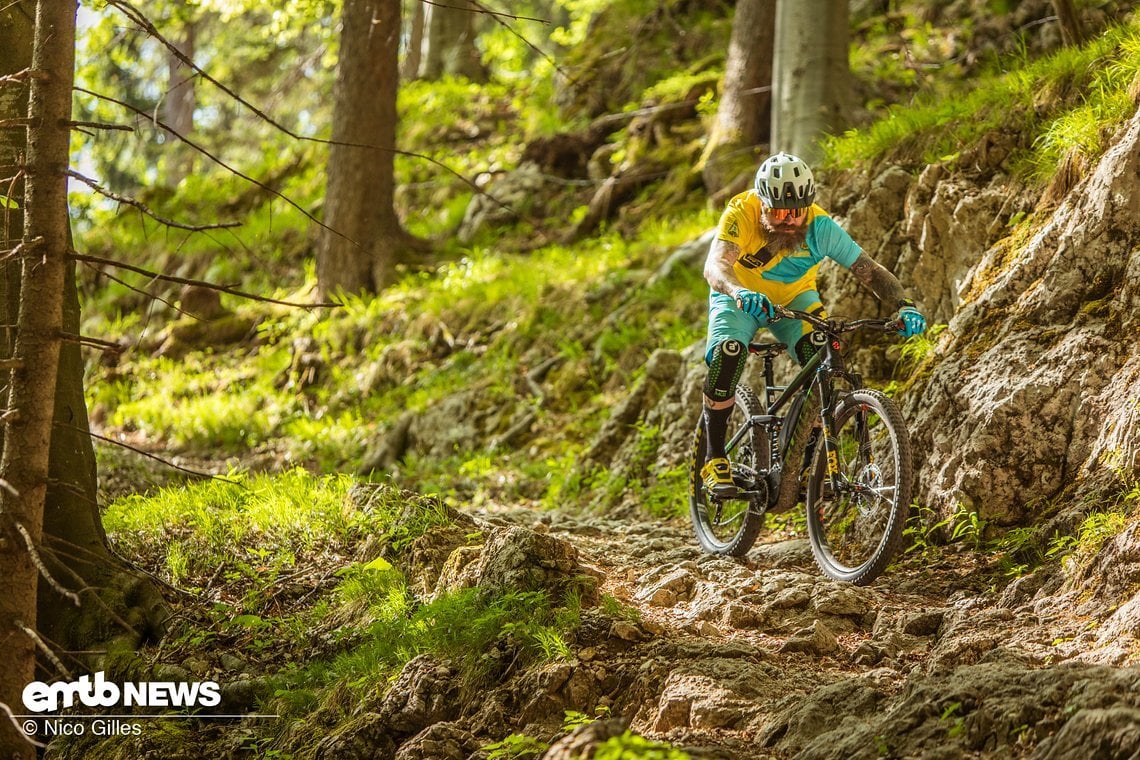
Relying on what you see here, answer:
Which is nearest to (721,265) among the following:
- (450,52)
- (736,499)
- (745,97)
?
(736,499)

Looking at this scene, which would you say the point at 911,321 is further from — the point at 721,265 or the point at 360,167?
the point at 360,167

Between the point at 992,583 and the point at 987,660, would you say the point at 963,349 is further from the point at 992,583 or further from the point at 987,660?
the point at 987,660

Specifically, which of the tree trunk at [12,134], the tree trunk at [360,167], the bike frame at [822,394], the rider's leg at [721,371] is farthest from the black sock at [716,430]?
the tree trunk at [360,167]

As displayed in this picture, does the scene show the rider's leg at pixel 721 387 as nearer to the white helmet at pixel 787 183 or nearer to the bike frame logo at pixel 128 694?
the white helmet at pixel 787 183

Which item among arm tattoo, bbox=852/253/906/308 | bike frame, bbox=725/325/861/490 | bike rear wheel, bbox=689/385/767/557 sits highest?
arm tattoo, bbox=852/253/906/308

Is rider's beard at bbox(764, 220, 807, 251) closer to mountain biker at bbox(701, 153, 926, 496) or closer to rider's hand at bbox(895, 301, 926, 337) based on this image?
mountain biker at bbox(701, 153, 926, 496)

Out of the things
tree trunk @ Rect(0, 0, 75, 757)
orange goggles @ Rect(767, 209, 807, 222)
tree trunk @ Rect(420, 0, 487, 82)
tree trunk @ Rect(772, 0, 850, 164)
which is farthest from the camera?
tree trunk @ Rect(420, 0, 487, 82)

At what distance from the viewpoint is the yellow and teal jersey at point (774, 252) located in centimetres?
623

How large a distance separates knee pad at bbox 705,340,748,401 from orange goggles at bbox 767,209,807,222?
80 centimetres

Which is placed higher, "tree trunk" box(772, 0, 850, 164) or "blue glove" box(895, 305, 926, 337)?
"tree trunk" box(772, 0, 850, 164)

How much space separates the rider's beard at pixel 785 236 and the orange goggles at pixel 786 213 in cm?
6

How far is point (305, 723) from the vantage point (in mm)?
5027

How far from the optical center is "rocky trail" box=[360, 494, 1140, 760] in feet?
11.4

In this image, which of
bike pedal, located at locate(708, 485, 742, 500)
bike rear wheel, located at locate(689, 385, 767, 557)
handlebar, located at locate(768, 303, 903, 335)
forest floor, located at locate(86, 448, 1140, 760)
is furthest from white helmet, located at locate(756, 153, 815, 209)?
forest floor, located at locate(86, 448, 1140, 760)
